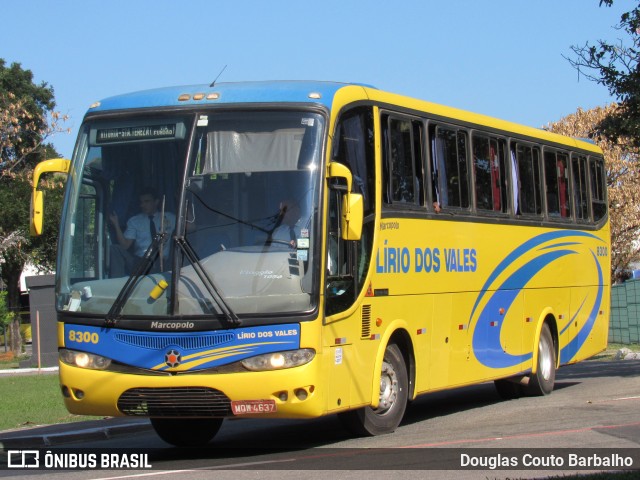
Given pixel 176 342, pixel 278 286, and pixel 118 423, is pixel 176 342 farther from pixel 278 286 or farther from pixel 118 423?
pixel 118 423

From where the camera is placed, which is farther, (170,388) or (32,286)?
(32,286)

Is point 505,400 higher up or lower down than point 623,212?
lower down

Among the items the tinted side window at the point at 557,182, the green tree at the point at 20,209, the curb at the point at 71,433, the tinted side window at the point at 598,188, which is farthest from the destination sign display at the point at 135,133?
the green tree at the point at 20,209

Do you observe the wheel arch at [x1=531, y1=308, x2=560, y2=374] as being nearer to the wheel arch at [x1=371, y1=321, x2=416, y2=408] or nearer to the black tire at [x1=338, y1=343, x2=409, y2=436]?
the wheel arch at [x1=371, y1=321, x2=416, y2=408]

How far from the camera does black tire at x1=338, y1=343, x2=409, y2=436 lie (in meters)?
12.2

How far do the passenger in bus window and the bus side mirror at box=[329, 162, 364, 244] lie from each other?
163 centimetres

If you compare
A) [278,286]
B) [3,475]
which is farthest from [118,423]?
[278,286]

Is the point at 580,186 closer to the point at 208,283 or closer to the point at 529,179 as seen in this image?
the point at 529,179

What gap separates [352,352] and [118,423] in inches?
184

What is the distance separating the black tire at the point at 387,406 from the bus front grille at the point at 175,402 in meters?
2.06

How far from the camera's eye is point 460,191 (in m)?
14.5

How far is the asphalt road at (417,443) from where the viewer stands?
995cm

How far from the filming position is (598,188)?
20000 millimetres

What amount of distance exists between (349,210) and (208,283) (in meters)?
1.54
